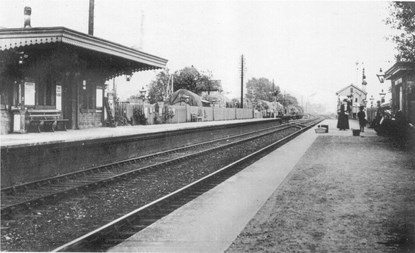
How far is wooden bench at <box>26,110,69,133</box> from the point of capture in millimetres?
15461

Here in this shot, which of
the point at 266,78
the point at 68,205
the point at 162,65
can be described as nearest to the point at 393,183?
the point at 68,205

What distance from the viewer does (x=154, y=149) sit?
1736cm

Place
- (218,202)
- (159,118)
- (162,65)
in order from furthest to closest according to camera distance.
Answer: (159,118) < (162,65) < (218,202)

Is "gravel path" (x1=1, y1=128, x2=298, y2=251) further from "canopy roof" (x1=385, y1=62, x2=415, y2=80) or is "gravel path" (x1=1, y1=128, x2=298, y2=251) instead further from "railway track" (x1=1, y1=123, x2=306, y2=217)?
"canopy roof" (x1=385, y1=62, x2=415, y2=80)

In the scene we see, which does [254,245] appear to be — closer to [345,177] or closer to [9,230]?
[9,230]

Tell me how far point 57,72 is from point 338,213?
13802mm

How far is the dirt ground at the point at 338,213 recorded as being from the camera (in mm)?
4578

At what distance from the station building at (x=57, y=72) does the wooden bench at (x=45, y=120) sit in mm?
126

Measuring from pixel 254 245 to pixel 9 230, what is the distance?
3112 millimetres

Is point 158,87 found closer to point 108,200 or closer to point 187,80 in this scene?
point 187,80

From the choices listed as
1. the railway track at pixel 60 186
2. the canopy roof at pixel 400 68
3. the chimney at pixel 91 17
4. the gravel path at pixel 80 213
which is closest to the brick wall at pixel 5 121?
the railway track at pixel 60 186

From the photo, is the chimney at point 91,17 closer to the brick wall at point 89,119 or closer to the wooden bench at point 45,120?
the brick wall at point 89,119

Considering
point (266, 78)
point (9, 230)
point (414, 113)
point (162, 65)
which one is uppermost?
point (266, 78)

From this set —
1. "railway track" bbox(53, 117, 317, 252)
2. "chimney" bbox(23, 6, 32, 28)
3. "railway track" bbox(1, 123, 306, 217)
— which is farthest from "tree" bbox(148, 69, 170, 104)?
"railway track" bbox(53, 117, 317, 252)
